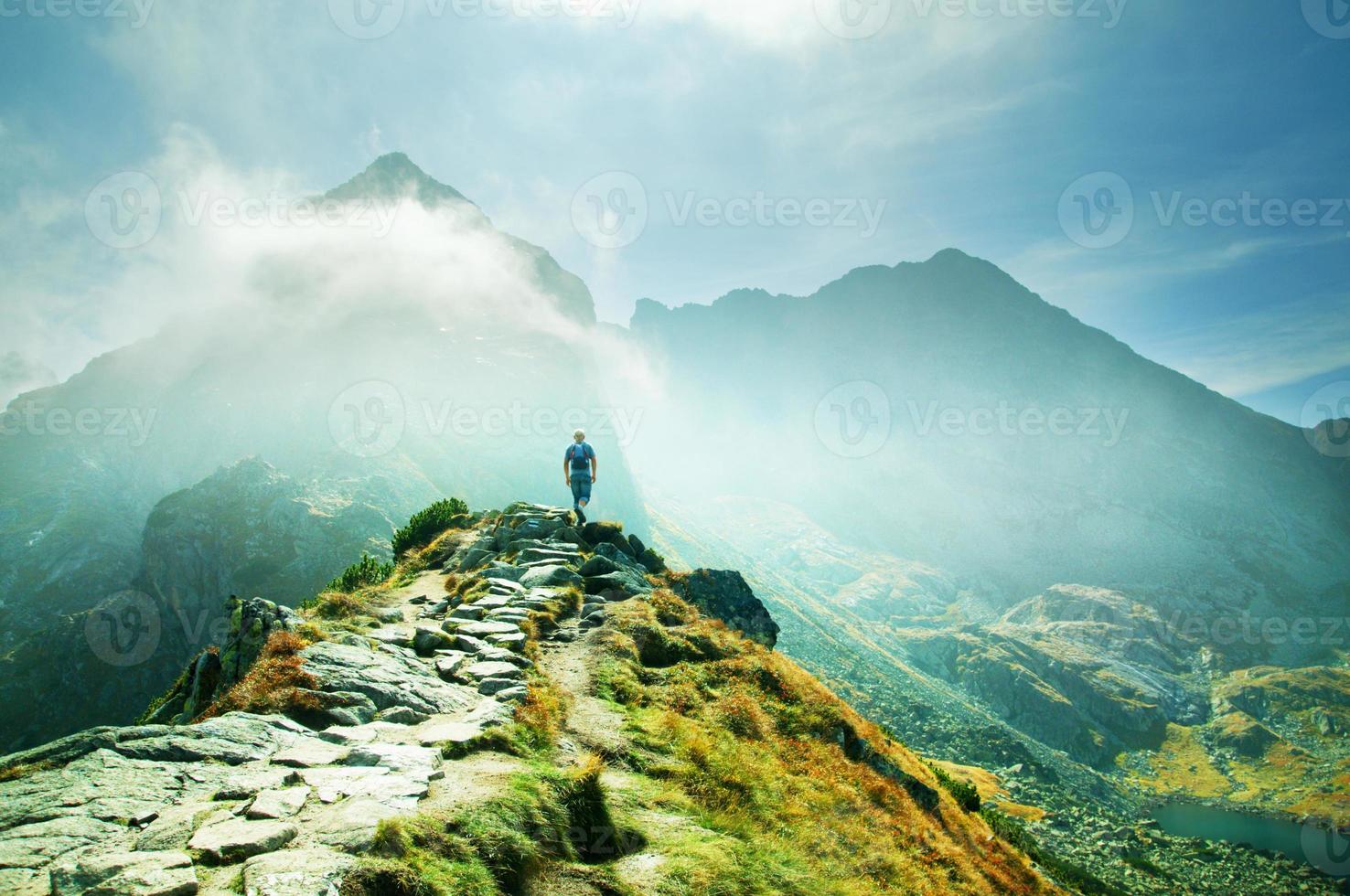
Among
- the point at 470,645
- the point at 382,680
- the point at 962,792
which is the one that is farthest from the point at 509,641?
the point at 962,792

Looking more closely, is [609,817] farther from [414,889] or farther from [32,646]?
[32,646]

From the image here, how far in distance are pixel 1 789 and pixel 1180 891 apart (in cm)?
16019

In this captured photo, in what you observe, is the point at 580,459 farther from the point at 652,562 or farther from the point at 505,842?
the point at 505,842

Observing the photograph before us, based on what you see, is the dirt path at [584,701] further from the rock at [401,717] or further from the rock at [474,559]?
the rock at [474,559]

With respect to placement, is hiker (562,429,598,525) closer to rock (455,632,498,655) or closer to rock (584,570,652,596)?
rock (584,570,652,596)

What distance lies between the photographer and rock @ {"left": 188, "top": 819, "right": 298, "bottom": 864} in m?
5.57

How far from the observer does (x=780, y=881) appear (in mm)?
9109

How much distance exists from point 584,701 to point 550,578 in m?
9.26

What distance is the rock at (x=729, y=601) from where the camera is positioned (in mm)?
28344

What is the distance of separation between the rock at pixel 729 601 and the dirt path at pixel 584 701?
1100cm

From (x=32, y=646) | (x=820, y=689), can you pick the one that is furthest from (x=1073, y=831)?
(x=32, y=646)

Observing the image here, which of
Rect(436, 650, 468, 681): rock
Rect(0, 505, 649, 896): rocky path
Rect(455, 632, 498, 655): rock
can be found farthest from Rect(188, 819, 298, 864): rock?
Rect(455, 632, 498, 655): rock

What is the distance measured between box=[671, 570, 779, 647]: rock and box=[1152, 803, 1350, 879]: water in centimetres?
18161

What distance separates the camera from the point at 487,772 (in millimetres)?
8664
